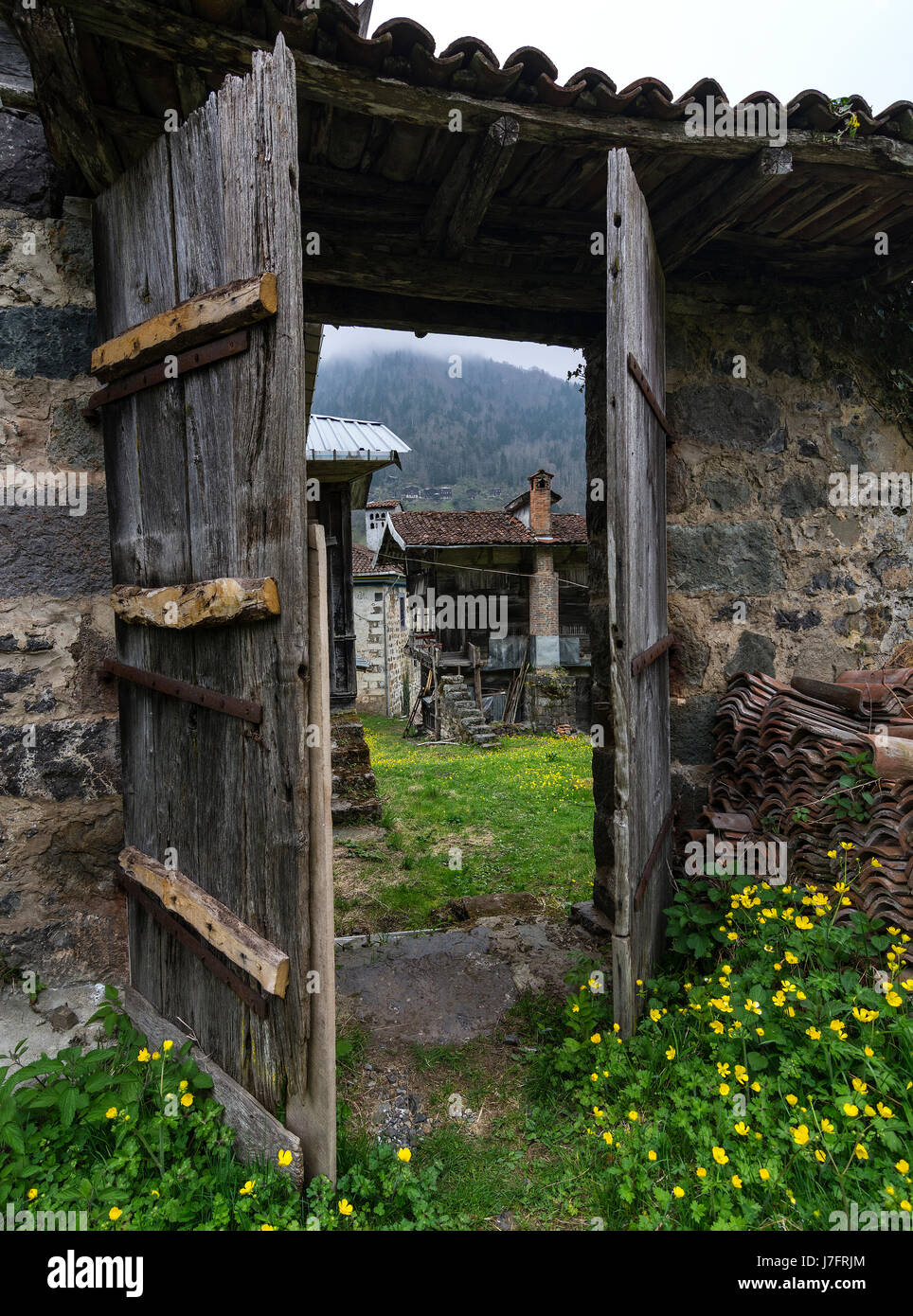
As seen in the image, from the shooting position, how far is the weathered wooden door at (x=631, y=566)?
2.24 meters

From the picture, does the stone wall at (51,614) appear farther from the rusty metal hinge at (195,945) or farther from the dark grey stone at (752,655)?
the dark grey stone at (752,655)

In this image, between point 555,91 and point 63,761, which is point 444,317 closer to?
point 555,91

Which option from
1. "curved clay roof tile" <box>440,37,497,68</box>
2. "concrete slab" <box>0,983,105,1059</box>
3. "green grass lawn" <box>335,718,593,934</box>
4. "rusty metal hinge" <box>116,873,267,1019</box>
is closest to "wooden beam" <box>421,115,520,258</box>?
"curved clay roof tile" <box>440,37,497,68</box>

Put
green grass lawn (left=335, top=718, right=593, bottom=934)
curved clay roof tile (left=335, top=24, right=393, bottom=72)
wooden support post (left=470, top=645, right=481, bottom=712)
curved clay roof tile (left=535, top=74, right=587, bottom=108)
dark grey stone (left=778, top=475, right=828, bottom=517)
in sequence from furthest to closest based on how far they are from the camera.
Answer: wooden support post (left=470, top=645, right=481, bottom=712), green grass lawn (left=335, top=718, right=593, bottom=934), dark grey stone (left=778, top=475, right=828, bottom=517), curved clay roof tile (left=535, top=74, right=587, bottom=108), curved clay roof tile (left=335, top=24, right=393, bottom=72)

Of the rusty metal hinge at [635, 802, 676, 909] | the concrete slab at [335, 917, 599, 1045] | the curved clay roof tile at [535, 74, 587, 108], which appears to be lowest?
the concrete slab at [335, 917, 599, 1045]

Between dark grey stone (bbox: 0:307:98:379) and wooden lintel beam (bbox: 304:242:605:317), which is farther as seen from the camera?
wooden lintel beam (bbox: 304:242:605:317)

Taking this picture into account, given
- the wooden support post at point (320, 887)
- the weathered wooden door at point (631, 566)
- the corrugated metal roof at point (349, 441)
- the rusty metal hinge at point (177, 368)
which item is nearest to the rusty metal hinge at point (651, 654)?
the weathered wooden door at point (631, 566)

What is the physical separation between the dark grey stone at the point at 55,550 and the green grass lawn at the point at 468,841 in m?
2.67

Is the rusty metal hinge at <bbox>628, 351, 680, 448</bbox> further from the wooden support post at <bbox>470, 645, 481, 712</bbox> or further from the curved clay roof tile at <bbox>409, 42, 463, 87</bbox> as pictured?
the wooden support post at <bbox>470, 645, 481, 712</bbox>

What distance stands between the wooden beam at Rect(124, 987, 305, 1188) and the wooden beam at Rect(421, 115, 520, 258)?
305 centimetres

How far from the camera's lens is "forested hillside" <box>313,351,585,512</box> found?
88.2 metres

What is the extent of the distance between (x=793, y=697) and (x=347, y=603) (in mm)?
6501

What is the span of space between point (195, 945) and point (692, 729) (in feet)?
8.05

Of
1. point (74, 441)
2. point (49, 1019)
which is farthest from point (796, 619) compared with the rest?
point (49, 1019)
